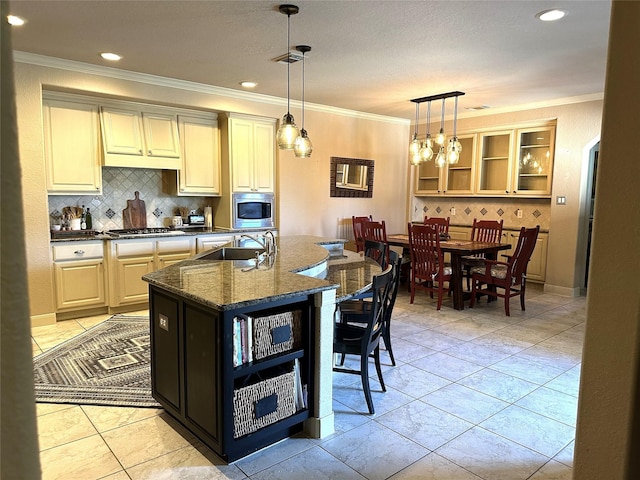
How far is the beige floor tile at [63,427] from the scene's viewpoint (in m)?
2.40

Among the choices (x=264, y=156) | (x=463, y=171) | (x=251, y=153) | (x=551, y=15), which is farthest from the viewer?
(x=463, y=171)

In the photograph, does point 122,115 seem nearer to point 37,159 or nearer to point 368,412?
point 37,159

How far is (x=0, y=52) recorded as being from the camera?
298 mm

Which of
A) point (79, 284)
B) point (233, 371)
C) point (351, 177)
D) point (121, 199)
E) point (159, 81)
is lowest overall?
point (79, 284)

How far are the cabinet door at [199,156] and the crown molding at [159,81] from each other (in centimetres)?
40

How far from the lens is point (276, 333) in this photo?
2.26 meters

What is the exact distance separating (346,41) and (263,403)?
9.47 feet

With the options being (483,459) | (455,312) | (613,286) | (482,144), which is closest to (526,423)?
(483,459)

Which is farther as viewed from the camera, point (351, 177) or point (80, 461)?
point (351, 177)

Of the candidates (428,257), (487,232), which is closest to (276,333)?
(428,257)

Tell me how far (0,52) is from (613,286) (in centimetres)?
115

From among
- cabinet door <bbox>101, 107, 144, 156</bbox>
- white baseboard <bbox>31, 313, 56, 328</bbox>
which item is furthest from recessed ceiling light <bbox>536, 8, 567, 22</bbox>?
white baseboard <bbox>31, 313, 56, 328</bbox>

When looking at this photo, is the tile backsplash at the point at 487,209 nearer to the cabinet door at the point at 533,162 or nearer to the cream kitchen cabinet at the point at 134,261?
the cabinet door at the point at 533,162

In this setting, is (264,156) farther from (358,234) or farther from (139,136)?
(358,234)
